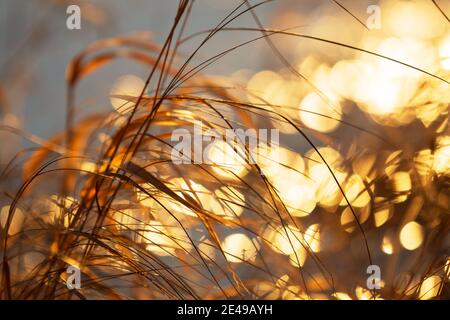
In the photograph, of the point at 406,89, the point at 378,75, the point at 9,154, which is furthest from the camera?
the point at 378,75

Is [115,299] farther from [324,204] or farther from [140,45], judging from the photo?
[324,204]

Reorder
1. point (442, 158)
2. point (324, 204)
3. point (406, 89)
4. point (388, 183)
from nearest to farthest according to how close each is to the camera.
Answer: point (442, 158), point (388, 183), point (324, 204), point (406, 89)

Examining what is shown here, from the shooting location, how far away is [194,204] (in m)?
0.72

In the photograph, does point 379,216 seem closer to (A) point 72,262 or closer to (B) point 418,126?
(B) point 418,126

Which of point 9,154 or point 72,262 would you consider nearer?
point 72,262

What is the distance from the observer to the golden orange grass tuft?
0.67 meters

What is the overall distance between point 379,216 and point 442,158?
0.42m

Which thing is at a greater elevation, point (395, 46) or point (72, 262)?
point (395, 46)

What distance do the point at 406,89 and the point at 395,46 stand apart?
0.67 meters

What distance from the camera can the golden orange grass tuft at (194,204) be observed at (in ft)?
2.21
